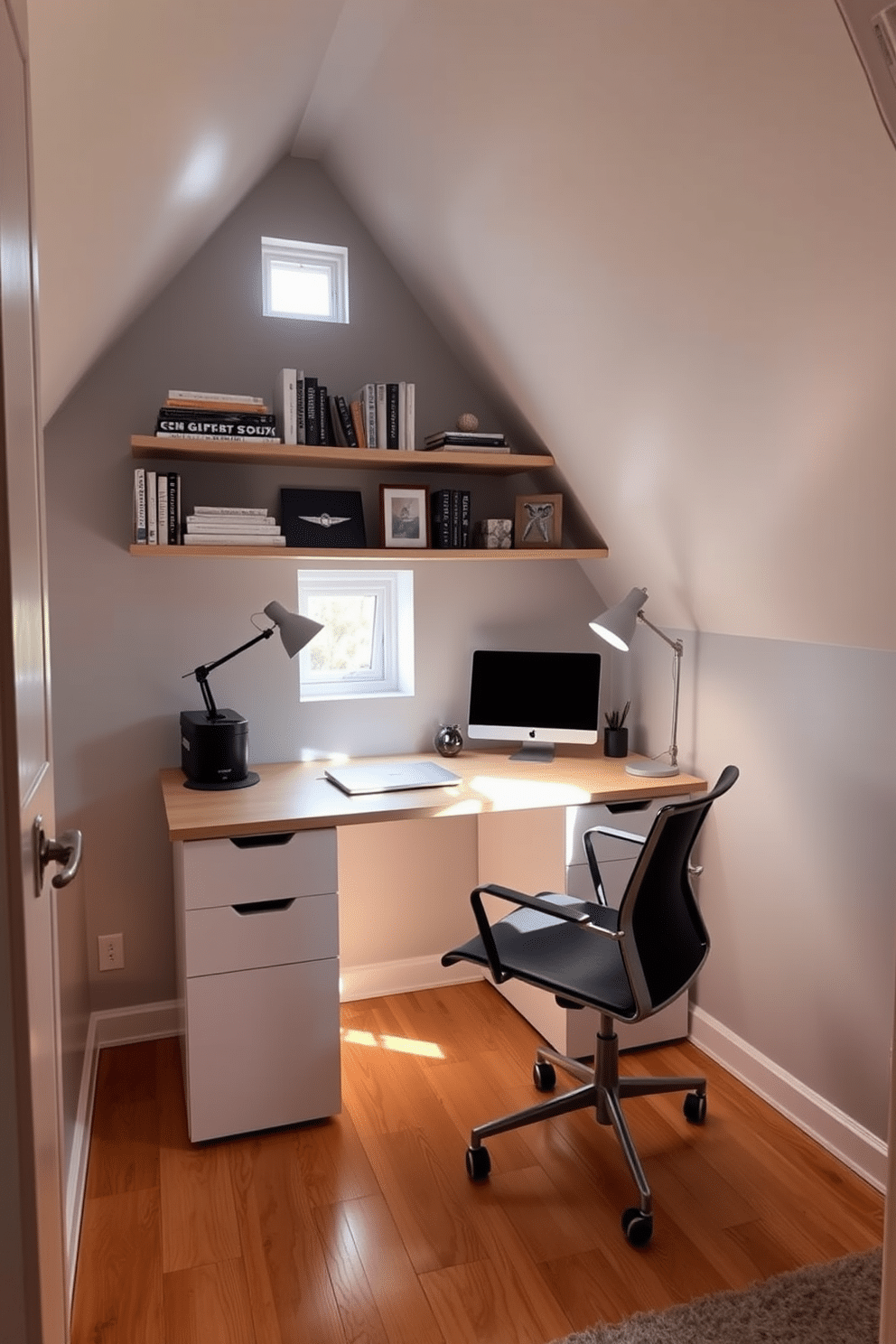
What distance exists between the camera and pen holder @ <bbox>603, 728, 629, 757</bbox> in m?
3.12

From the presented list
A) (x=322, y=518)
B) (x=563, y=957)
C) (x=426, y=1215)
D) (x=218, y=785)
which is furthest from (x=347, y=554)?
(x=426, y=1215)

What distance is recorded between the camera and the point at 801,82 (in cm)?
146

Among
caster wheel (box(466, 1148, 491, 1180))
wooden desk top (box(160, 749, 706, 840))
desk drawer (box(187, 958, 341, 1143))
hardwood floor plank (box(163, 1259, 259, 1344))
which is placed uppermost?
wooden desk top (box(160, 749, 706, 840))

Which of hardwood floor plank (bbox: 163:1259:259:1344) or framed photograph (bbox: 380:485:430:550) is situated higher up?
framed photograph (bbox: 380:485:430:550)

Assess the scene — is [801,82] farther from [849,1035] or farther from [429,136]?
[849,1035]

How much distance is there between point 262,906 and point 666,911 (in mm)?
981

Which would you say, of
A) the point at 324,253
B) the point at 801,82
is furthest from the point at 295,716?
the point at 801,82

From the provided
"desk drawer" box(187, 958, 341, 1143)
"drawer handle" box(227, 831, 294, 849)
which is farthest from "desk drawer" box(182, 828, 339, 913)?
"desk drawer" box(187, 958, 341, 1143)

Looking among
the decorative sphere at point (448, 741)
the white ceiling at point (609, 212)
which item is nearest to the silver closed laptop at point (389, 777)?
the decorative sphere at point (448, 741)

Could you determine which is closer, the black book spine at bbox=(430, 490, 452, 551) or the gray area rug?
the gray area rug

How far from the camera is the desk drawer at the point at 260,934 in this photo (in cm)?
234

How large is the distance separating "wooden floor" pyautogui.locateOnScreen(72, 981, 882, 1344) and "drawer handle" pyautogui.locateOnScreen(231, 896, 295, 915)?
0.99 ft

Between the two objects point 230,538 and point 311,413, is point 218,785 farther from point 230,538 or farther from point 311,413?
point 311,413

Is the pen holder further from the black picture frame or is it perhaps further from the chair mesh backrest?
the black picture frame
